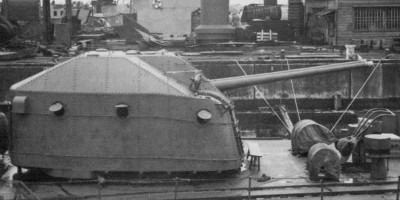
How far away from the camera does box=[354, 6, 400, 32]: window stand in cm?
3359

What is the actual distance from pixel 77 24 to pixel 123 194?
123ft

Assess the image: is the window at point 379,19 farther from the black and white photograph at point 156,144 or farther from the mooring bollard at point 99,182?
the mooring bollard at point 99,182

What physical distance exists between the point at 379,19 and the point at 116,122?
26229mm

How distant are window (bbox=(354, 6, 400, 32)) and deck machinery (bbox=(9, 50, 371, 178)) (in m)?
24.8

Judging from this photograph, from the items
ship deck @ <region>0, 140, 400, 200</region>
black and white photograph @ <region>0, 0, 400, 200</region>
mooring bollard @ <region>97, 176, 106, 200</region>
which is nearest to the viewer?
mooring bollard @ <region>97, 176, 106, 200</region>

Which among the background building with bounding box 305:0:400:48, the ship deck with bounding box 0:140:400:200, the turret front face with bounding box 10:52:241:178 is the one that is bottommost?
the ship deck with bounding box 0:140:400:200

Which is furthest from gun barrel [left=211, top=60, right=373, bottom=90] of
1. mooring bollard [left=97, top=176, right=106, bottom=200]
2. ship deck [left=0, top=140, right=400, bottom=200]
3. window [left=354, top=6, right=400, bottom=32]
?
window [left=354, top=6, right=400, bottom=32]

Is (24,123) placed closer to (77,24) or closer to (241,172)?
(241,172)

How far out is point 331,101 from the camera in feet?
76.1

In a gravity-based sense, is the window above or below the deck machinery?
above

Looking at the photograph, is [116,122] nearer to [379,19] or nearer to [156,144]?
[156,144]

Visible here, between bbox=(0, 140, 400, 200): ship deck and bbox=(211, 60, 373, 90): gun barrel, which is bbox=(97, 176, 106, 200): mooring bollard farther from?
bbox=(211, 60, 373, 90): gun barrel

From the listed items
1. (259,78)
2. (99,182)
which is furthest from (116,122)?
(259,78)

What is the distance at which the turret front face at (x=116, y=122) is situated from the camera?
10195 mm
